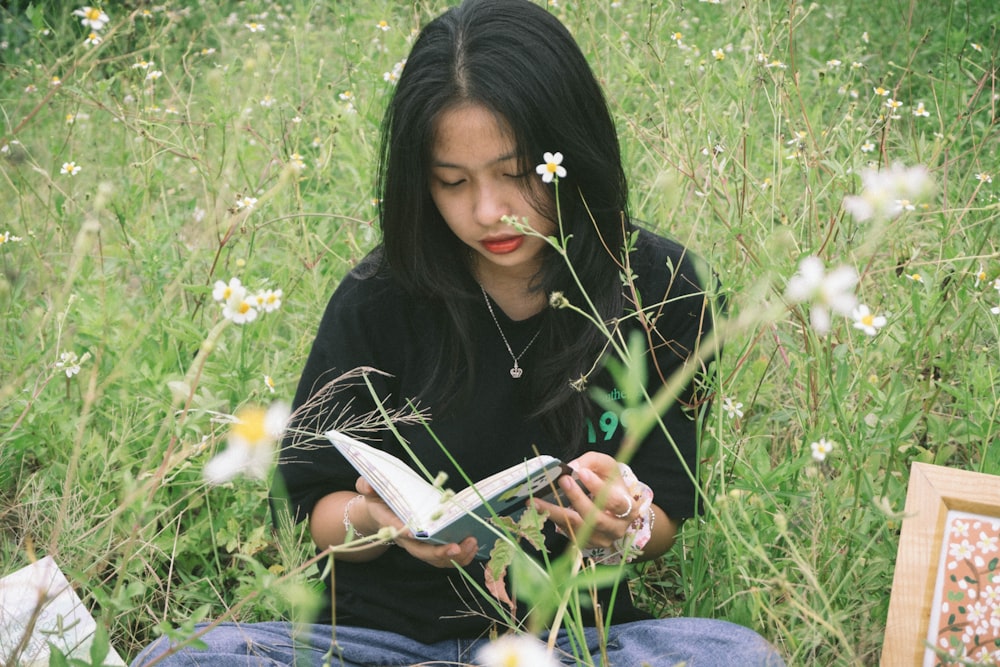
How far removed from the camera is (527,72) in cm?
123

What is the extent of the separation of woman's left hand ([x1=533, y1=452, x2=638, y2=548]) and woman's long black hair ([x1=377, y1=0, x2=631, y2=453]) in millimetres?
202

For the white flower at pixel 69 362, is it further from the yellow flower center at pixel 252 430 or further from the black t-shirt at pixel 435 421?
the yellow flower center at pixel 252 430

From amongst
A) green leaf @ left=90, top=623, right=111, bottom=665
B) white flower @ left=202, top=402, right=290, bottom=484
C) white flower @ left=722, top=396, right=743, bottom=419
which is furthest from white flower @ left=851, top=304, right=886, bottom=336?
green leaf @ left=90, top=623, right=111, bottom=665

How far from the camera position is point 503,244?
1264 mm

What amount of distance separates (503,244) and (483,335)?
18 centimetres

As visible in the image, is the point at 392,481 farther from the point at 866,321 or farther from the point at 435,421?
the point at 866,321

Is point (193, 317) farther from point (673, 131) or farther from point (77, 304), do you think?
point (673, 131)

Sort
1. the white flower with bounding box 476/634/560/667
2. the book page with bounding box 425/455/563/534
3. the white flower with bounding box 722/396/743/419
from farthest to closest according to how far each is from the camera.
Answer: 1. the white flower with bounding box 722/396/743/419
2. the book page with bounding box 425/455/563/534
3. the white flower with bounding box 476/634/560/667

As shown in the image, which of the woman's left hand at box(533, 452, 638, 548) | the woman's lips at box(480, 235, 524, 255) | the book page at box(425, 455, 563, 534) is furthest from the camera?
the woman's lips at box(480, 235, 524, 255)

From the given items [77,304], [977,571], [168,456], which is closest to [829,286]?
[168,456]

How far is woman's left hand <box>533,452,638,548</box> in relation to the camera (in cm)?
105

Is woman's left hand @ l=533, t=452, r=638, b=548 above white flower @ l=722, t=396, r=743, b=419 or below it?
below

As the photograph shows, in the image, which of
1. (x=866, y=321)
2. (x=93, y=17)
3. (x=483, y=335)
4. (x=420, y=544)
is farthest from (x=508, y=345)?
(x=93, y=17)

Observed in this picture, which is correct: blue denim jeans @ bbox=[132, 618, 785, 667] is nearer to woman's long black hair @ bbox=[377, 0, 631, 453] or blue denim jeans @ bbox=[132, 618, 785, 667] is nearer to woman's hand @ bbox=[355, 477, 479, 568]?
woman's hand @ bbox=[355, 477, 479, 568]
